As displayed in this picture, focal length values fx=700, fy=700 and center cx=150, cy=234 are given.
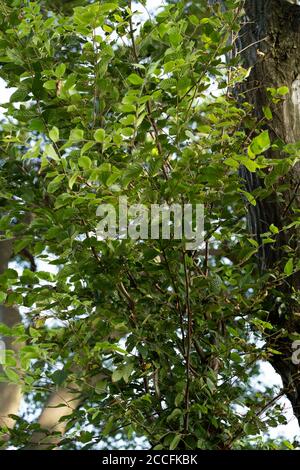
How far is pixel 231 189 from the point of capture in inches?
72.6

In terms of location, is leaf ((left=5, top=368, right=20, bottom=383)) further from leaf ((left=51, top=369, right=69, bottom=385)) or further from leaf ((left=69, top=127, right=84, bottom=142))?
leaf ((left=69, top=127, right=84, bottom=142))

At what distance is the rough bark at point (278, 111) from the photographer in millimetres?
2254

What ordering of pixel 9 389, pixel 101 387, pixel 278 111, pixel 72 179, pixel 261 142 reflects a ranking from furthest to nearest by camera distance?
pixel 9 389 < pixel 278 111 < pixel 101 387 < pixel 261 142 < pixel 72 179

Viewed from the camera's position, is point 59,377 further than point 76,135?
Yes

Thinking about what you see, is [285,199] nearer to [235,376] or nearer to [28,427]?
[235,376]

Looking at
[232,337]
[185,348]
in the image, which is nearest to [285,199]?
[232,337]

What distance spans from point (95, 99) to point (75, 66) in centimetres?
31

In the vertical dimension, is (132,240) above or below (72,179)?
below

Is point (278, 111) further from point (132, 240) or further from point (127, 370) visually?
point (127, 370)

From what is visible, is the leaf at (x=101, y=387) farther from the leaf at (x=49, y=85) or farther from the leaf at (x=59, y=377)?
the leaf at (x=49, y=85)

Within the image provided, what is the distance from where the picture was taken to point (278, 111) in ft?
8.20

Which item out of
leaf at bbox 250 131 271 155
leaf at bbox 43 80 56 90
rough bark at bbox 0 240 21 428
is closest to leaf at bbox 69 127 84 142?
leaf at bbox 43 80 56 90

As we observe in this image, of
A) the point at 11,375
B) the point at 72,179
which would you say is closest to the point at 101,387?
the point at 11,375

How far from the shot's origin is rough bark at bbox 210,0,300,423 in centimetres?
225
